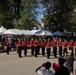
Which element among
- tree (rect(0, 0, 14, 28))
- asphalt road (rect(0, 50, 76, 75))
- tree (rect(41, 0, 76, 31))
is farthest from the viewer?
tree (rect(0, 0, 14, 28))

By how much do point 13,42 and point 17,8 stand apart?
125 ft

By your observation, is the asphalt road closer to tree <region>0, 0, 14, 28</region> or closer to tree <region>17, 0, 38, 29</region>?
tree <region>17, 0, 38, 29</region>

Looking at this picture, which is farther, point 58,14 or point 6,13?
point 6,13

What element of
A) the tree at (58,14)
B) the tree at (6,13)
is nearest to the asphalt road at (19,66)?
the tree at (58,14)

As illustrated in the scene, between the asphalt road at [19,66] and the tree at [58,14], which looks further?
the tree at [58,14]

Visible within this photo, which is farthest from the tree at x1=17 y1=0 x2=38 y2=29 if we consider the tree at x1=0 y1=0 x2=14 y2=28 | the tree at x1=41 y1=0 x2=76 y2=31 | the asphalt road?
the asphalt road

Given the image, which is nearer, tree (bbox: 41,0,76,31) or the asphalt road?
the asphalt road

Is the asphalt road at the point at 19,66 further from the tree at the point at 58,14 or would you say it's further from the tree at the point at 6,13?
the tree at the point at 6,13

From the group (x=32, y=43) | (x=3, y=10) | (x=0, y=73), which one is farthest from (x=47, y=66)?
(x=3, y=10)

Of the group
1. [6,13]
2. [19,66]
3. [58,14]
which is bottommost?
[19,66]

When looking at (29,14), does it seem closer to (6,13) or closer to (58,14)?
(58,14)

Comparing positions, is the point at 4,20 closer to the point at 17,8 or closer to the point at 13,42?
the point at 17,8

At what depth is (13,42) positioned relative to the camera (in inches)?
1478

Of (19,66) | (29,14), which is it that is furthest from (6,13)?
(19,66)
